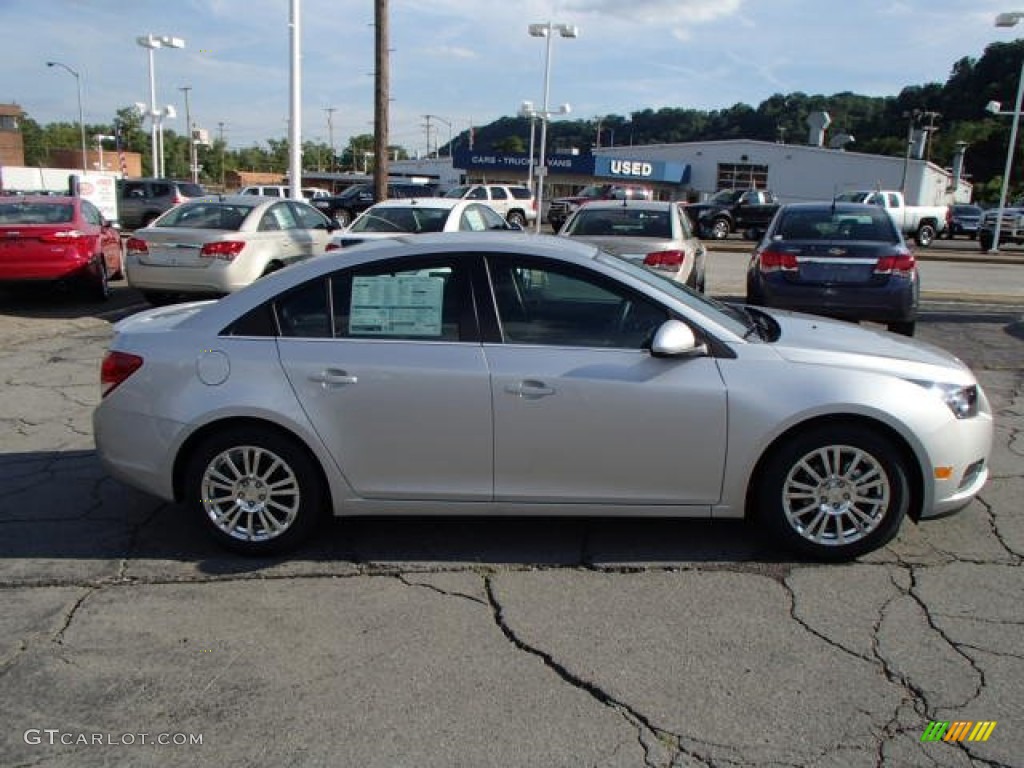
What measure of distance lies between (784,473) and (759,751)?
1557 mm

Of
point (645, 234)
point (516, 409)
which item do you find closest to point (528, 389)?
point (516, 409)

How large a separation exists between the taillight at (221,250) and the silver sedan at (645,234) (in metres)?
4.24

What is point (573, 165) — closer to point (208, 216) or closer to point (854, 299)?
point (208, 216)

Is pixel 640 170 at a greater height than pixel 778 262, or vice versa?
pixel 640 170

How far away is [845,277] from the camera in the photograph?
361 inches

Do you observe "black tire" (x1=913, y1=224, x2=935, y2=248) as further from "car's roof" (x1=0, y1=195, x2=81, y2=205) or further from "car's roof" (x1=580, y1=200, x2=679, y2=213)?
"car's roof" (x1=0, y1=195, x2=81, y2=205)

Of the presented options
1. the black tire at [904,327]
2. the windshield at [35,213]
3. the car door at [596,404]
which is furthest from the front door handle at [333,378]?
the windshield at [35,213]

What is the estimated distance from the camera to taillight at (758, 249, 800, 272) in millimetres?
9352

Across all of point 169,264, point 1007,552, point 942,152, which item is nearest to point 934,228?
point 169,264

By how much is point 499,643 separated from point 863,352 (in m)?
2.27

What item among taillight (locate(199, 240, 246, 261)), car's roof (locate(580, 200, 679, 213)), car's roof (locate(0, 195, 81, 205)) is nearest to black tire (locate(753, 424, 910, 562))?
car's roof (locate(580, 200, 679, 213))

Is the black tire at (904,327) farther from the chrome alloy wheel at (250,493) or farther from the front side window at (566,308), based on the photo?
the chrome alloy wheel at (250,493)

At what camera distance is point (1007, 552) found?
438 centimetres

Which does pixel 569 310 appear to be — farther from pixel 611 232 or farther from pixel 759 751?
pixel 611 232
